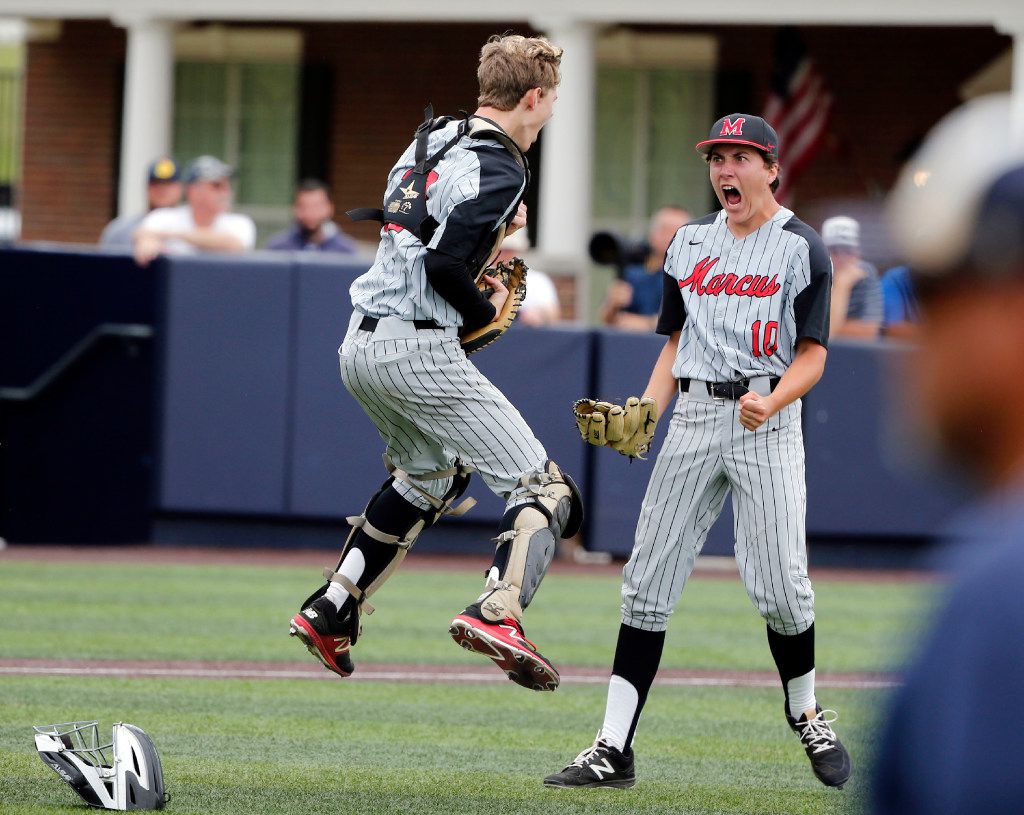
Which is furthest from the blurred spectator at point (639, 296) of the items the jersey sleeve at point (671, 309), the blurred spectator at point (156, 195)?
the jersey sleeve at point (671, 309)

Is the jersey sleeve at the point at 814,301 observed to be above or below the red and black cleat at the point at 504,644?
above

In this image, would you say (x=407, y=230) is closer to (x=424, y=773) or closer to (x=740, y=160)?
(x=740, y=160)

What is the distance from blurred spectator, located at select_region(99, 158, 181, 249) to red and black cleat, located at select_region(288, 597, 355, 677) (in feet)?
24.1

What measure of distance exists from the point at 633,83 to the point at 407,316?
1448cm

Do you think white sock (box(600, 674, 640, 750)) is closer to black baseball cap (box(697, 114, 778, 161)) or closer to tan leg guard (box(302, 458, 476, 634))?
tan leg guard (box(302, 458, 476, 634))

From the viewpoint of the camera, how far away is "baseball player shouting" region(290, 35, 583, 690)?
16.5 ft

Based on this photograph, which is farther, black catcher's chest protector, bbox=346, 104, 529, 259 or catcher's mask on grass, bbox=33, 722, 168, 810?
black catcher's chest protector, bbox=346, 104, 529, 259

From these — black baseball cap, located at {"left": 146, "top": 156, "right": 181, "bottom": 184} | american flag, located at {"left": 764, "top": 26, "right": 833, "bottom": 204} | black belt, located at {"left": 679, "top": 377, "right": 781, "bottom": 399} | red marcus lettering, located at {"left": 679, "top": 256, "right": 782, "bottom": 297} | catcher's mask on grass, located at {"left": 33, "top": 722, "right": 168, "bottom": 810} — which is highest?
american flag, located at {"left": 764, "top": 26, "right": 833, "bottom": 204}

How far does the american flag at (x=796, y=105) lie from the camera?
1725cm

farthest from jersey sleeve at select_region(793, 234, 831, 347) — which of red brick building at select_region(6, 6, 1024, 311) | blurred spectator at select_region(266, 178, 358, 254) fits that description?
red brick building at select_region(6, 6, 1024, 311)

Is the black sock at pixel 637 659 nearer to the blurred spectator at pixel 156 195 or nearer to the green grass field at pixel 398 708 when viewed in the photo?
the green grass field at pixel 398 708

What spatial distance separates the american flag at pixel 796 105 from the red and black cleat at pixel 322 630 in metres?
12.6

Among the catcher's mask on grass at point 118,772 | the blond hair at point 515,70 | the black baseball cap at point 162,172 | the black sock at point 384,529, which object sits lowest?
the catcher's mask on grass at point 118,772

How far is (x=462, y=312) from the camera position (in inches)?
204
